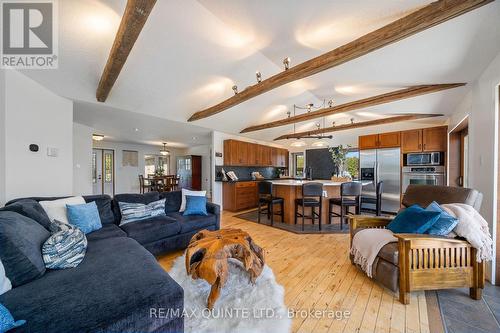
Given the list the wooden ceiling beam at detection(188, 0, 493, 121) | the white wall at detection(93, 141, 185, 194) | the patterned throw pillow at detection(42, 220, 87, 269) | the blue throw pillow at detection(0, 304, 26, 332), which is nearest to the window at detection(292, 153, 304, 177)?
the wooden ceiling beam at detection(188, 0, 493, 121)

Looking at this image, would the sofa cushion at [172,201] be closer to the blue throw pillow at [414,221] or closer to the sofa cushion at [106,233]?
the sofa cushion at [106,233]

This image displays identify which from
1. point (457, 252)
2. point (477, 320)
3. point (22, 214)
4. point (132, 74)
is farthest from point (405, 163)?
point (22, 214)

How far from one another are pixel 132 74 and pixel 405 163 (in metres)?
6.33

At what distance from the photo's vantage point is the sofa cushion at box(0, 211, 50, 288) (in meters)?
1.23

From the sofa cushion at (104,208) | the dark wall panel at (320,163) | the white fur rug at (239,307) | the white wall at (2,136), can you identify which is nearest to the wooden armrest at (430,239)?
the white fur rug at (239,307)

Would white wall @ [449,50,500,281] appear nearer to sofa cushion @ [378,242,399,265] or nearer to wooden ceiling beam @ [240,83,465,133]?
wooden ceiling beam @ [240,83,465,133]

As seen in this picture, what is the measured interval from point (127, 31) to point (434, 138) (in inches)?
247

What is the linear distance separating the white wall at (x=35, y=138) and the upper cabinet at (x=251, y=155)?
371 centimetres

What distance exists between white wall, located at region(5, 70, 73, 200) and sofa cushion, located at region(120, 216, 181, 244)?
4.73ft

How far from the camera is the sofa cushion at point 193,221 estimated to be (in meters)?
2.88

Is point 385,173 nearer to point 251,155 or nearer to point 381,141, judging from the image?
point 381,141

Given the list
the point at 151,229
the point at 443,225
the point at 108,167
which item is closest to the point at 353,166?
the point at 443,225

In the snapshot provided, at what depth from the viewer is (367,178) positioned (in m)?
5.49

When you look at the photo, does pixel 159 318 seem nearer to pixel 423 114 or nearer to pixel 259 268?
pixel 259 268
